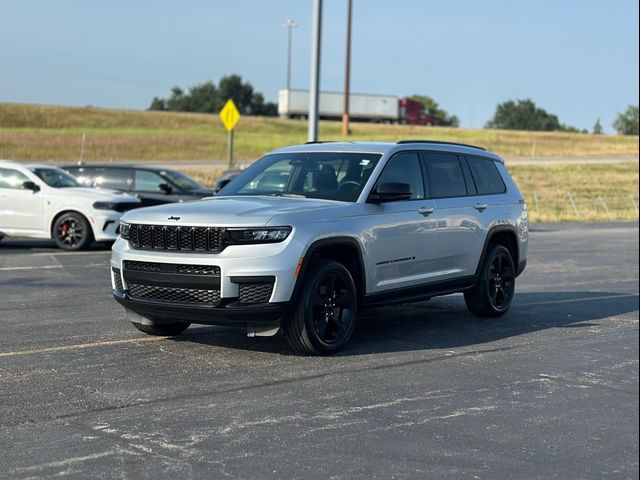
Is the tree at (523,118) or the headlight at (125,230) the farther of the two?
the tree at (523,118)

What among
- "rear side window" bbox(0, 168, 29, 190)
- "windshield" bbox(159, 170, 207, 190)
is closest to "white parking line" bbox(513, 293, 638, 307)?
"rear side window" bbox(0, 168, 29, 190)

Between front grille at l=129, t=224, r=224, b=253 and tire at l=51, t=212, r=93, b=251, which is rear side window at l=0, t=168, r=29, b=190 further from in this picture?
front grille at l=129, t=224, r=224, b=253

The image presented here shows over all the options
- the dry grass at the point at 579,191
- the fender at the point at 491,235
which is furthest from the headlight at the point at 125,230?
the dry grass at the point at 579,191

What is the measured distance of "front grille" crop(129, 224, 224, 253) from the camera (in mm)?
8023

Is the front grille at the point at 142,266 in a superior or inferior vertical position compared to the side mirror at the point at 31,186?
inferior

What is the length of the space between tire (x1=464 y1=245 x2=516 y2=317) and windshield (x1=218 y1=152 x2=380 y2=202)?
2.20 meters

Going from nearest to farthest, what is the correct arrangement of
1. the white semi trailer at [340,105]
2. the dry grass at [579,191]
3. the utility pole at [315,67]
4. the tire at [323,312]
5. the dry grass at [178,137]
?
the tire at [323,312], the utility pole at [315,67], the dry grass at [579,191], the dry grass at [178,137], the white semi trailer at [340,105]

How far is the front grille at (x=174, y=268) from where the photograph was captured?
7.98 m

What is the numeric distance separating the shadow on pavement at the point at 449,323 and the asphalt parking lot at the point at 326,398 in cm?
4

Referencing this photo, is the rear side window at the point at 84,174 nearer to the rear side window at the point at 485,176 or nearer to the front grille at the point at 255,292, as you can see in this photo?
the rear side window at the point at 485,176

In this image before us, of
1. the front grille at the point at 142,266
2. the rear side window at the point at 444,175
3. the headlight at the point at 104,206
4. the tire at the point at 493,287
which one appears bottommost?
the tire at the point at 493,287

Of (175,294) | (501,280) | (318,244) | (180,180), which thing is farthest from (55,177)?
(318,244)

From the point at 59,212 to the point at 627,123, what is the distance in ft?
453

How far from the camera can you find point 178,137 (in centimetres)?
7262
